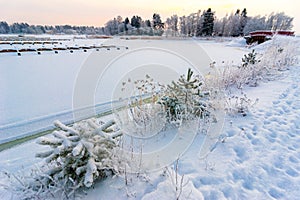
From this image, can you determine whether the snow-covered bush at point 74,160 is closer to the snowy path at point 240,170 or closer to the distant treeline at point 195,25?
the snowy path at point 240,170

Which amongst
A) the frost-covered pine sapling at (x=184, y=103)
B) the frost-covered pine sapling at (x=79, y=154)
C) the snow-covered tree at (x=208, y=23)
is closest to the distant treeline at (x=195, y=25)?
the snow-covered tree at (x=208, y=23)

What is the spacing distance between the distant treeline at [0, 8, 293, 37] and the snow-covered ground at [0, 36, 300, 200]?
1314 inches

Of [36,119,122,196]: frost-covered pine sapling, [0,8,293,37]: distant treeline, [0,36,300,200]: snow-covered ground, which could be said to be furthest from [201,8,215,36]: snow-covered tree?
[36,119,122,196]: frost-covered pine sapling

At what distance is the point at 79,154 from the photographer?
1617mm

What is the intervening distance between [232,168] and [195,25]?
48296 millimetres

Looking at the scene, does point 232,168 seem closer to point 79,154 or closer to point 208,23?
point 79,154

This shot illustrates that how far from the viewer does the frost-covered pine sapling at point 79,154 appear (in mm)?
1577

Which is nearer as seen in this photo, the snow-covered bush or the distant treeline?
the snow-covered bush

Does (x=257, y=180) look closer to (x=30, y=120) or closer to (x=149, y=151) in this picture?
(x=149, y=151)

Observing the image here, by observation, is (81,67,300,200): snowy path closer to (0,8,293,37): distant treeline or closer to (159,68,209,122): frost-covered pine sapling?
(159,68,209,122): frost-covered pine sapling

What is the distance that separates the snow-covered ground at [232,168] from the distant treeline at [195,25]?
33.4 m

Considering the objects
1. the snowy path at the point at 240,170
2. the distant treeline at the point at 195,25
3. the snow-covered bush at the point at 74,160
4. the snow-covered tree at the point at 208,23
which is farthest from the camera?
the distant treeline at the point at 195,25

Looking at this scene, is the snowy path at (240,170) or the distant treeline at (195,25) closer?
the snowy path at (240,170)

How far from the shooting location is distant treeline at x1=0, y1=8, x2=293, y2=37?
131 ft
